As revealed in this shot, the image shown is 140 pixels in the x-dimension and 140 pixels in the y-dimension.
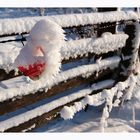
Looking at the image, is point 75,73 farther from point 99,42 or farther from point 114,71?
point 114,71

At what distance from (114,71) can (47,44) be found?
3297 mm

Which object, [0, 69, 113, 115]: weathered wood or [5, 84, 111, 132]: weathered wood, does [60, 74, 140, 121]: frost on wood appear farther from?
[0, 69, 113, 115]: weathered wood

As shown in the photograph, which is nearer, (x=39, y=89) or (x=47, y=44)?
(x=47, y=44)

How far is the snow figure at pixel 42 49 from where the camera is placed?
214 cm

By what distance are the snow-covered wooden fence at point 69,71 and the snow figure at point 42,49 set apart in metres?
1.08

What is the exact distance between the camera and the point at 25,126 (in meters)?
3.97

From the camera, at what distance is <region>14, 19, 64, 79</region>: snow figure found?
214 cm

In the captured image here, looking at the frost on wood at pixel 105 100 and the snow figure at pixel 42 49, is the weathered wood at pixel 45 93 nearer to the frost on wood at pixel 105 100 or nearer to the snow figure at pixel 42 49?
the frost on wood at pixel 105 100

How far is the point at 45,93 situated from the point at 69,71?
0.46 meters

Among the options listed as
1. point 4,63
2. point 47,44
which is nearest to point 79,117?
point 4,63

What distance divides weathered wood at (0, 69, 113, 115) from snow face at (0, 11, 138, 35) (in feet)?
2.48

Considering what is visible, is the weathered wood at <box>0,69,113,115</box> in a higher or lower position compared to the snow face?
lower

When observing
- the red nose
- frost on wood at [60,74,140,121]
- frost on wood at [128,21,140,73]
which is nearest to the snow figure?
the red nose

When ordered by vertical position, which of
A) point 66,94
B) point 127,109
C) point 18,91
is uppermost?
point 18,91
